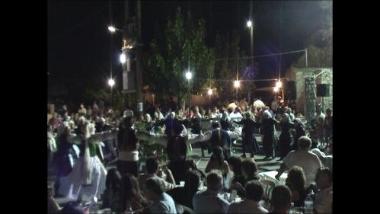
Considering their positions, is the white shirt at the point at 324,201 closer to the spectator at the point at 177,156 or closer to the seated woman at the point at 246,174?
the seated woman at the point at 246,174

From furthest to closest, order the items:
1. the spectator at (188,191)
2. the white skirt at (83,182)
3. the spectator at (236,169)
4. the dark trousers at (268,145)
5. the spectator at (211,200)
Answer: the dark trousers at (268,145) < the white skirt at (83,182) < the spectator at (236,169) < the spectator at (188,191) < the spectator at (211,200)

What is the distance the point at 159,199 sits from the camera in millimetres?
3656

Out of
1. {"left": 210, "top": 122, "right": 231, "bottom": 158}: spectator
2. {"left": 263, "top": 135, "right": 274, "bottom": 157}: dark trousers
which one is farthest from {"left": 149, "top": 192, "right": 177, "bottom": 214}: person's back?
{"left": 263, "top": 135, "right": 274, "bottom": 157}: dark trousers

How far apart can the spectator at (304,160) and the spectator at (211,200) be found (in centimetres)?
91

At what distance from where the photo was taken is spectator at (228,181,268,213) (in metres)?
3.51

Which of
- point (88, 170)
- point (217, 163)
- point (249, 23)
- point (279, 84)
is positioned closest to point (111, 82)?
point (88, 170)

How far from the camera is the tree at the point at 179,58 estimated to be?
14.6 feet

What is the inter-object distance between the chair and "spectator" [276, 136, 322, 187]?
23cm

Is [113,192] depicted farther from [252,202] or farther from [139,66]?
Result: [252,202]

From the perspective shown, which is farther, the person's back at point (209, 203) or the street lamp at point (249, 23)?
the street lamp at point (249, 23)

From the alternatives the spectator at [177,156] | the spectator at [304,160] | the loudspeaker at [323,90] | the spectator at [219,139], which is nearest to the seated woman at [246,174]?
the spectator at [304,160]

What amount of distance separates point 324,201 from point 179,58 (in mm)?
1891

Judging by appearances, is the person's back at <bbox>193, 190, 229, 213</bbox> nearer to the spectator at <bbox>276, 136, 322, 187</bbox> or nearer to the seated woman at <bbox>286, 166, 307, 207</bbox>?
the seated woman at <bbox>286, 166, 307, 207</bbox>
